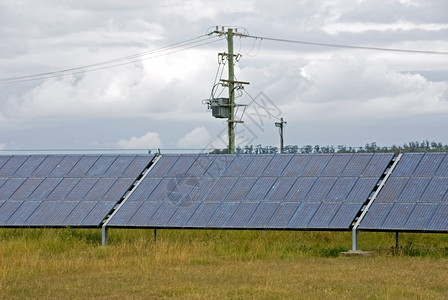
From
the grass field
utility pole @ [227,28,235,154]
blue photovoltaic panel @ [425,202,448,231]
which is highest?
utility pole @ [227,28,235,154]

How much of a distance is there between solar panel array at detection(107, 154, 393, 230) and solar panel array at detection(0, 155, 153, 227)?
775 mm

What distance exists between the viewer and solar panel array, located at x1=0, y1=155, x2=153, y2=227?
24562 mm

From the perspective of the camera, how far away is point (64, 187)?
2614 centimetres

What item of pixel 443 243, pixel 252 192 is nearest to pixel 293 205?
pixel 252 192

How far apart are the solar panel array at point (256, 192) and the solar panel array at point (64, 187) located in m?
0.77

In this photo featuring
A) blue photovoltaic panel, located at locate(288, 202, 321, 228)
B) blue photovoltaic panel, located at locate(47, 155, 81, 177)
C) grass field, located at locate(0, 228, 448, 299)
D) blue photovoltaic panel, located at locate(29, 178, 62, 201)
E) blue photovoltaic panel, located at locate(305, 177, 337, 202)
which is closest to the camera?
grass field, located at locate(0, 228, 448, 299)

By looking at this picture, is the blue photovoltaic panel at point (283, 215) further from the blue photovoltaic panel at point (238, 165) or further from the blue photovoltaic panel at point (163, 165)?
the blue photovoltaic panel at point (163, 165)

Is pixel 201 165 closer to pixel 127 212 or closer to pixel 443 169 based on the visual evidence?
pixel 127 212

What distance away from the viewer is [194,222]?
2291cm

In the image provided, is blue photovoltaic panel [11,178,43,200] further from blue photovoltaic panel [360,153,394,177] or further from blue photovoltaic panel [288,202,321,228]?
blue photovoltaic panel [360,153,394,177]

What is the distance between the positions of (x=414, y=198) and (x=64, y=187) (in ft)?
35.3

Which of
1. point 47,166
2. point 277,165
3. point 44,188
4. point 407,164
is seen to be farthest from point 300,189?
point 47,166

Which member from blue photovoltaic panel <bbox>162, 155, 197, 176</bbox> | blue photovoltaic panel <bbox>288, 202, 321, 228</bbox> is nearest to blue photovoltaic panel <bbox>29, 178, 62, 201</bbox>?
blue photovoltaic panel <bbox>162, 155, 197, 176</bbox>

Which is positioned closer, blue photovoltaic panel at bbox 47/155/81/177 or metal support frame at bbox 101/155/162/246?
metal support frame at bbox 101/155/162/246
